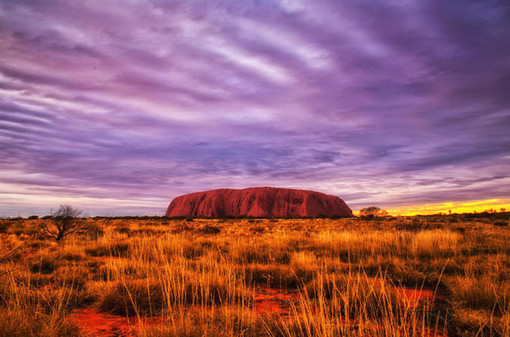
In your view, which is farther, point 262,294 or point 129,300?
point 262,294

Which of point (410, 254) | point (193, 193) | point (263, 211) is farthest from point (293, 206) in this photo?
point (410, 254)

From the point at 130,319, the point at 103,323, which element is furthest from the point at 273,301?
the point at 103,323

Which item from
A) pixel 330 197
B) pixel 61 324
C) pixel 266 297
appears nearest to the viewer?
pixel 61 324

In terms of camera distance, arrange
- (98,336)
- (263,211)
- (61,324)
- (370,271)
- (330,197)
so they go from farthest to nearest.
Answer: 1. (330,197)
2. (263,211)
3. (370,271)
4. (98,336)
5. (61,324)

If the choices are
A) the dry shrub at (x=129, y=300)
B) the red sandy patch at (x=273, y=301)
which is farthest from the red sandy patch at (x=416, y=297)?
the dry shrub at (x=129, y=300)

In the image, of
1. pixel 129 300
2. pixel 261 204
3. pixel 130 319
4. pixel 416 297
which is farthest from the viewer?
pixel 261 204

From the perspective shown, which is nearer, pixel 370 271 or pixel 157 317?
pixel 157 317

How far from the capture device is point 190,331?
273 cm

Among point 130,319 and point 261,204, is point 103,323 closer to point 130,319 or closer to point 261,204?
point 130,319

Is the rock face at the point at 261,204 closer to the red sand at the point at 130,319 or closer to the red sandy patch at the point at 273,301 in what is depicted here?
the red sandy patch at the point at 273,301

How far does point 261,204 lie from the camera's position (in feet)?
316

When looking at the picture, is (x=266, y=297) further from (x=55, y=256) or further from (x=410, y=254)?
(x=55, y=256)

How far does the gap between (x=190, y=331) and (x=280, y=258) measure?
6.04 metres

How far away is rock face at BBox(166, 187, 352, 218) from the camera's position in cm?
9531
